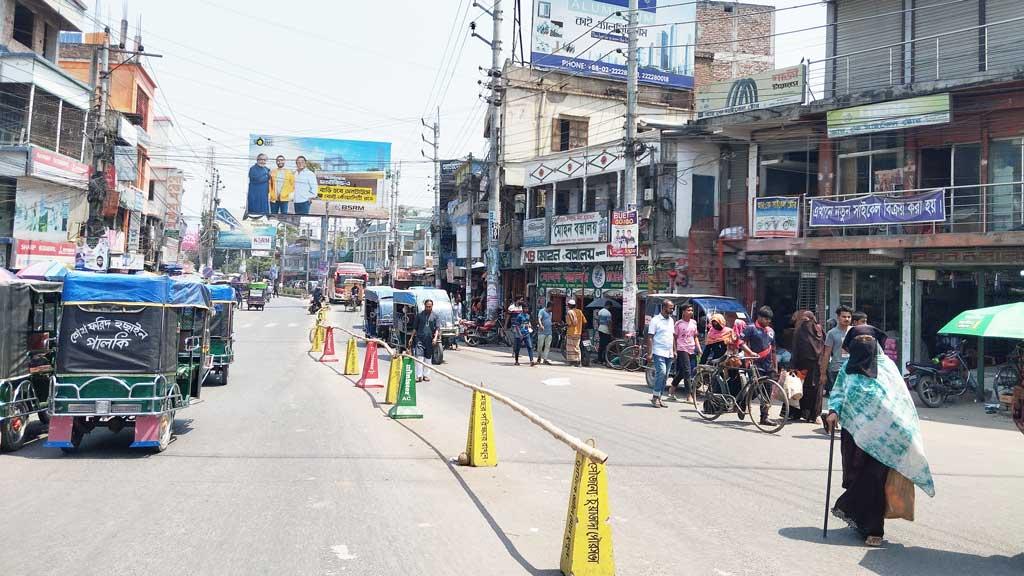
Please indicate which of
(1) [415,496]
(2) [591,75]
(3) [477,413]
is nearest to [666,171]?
(2) [591,75]

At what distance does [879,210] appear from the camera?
61.1ft

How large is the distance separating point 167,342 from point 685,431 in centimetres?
739

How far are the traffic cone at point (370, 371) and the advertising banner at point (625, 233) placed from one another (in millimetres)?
8175

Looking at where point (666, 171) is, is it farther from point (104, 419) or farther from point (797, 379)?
point (104, 419)

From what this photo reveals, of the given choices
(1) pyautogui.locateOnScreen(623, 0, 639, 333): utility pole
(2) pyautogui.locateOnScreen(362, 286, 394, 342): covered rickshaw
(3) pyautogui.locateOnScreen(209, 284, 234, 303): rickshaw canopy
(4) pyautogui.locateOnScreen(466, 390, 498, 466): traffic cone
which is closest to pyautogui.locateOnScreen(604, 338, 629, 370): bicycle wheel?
(1) pyautogui.locateOnScreen(623, 0, 639, 333): utility pole

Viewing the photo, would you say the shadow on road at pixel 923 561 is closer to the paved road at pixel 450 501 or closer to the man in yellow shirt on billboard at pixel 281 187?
the paved road at pixel 450 501

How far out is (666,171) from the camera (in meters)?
24.9

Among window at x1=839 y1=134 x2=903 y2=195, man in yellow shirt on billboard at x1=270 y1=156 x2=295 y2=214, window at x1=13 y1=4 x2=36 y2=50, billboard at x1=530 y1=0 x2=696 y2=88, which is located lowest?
window at x1=839 y1=134 x2=903 y2=195

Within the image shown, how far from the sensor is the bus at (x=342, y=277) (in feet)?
211

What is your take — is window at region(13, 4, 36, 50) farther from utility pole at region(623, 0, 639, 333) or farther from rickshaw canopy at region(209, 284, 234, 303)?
utility pole at region(623, 0, 639, 333)

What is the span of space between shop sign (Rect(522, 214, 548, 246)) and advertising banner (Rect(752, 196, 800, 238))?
36.8ft

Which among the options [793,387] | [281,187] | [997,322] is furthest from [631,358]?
[281,187]

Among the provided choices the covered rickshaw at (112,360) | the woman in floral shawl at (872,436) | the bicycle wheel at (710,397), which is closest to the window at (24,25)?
the covered rickshaw at (112,360)

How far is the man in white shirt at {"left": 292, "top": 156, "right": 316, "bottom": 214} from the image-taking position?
53344mm
